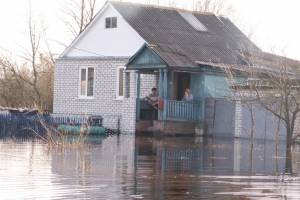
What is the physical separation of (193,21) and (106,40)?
4.88 m

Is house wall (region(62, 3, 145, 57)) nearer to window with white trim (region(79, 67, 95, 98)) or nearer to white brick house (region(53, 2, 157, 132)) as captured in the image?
white brick house (region(53, 2, 157, 132))

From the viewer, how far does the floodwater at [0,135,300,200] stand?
13.8 meters

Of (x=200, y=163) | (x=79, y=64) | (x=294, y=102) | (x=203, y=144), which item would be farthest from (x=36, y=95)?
(x=200, y=163)

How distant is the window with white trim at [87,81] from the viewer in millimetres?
42625

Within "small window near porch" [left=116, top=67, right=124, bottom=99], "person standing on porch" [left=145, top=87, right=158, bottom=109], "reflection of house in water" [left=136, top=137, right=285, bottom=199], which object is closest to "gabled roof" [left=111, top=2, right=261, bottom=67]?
"person standing on porch" [left=145, top=87, right=158, bottom=109]

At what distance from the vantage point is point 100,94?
42000 mm

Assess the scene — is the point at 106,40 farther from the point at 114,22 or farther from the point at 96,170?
the point at 96,170

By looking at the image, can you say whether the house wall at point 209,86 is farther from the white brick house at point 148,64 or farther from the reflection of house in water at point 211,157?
the reflection of house in water at point 211,157

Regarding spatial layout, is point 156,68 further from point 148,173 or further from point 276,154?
point 148,173

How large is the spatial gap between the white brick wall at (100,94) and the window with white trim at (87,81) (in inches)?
8.6

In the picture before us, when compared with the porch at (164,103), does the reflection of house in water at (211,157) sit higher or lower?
lower

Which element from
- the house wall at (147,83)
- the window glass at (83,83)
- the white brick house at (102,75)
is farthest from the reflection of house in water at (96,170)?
the window glass at (83,83)

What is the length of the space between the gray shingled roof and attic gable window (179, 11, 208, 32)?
267mm

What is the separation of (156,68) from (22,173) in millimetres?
20562
